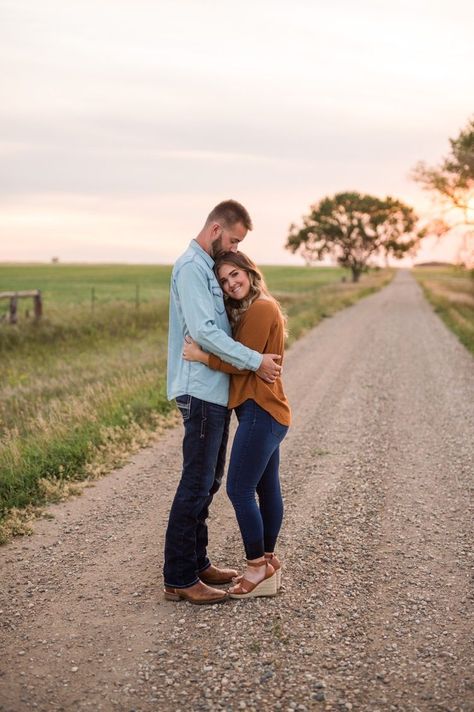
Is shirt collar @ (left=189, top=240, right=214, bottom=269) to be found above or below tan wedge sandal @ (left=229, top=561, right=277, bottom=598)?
above

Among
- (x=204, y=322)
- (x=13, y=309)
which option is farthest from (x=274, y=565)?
(x=13, y=309)

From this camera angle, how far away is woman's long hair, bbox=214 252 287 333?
414cm

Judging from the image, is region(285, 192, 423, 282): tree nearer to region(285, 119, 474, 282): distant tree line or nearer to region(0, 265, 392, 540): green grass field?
region(285, 119, 474, 282): distant tree line

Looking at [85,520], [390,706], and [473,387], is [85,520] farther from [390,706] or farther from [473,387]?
[473,387]

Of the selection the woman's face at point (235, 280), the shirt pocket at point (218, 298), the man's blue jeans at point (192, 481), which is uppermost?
the woman's face at point (235, 280)

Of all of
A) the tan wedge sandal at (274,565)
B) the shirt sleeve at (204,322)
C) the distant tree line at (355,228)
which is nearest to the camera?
the shirt sleeve at (204,322)

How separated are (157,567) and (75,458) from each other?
2.61 m

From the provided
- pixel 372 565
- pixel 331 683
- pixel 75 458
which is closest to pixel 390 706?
pixel 331 683

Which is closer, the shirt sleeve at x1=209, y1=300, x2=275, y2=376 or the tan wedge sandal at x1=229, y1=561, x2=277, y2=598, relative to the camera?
the shirt sleeve at x1=209, y1=300, x2=275, y2=376

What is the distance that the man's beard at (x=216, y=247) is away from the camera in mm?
4203

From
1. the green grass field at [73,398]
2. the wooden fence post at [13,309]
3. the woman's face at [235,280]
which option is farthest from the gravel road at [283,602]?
the wooden fence post at [13,309]

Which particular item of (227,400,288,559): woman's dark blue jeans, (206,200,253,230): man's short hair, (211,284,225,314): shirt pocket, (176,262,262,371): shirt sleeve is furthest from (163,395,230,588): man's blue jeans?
(206,200,253,230): man's short hair

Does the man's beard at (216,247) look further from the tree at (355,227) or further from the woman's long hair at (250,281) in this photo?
the tree at (355,227)

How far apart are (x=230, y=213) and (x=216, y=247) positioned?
0.75 ft
